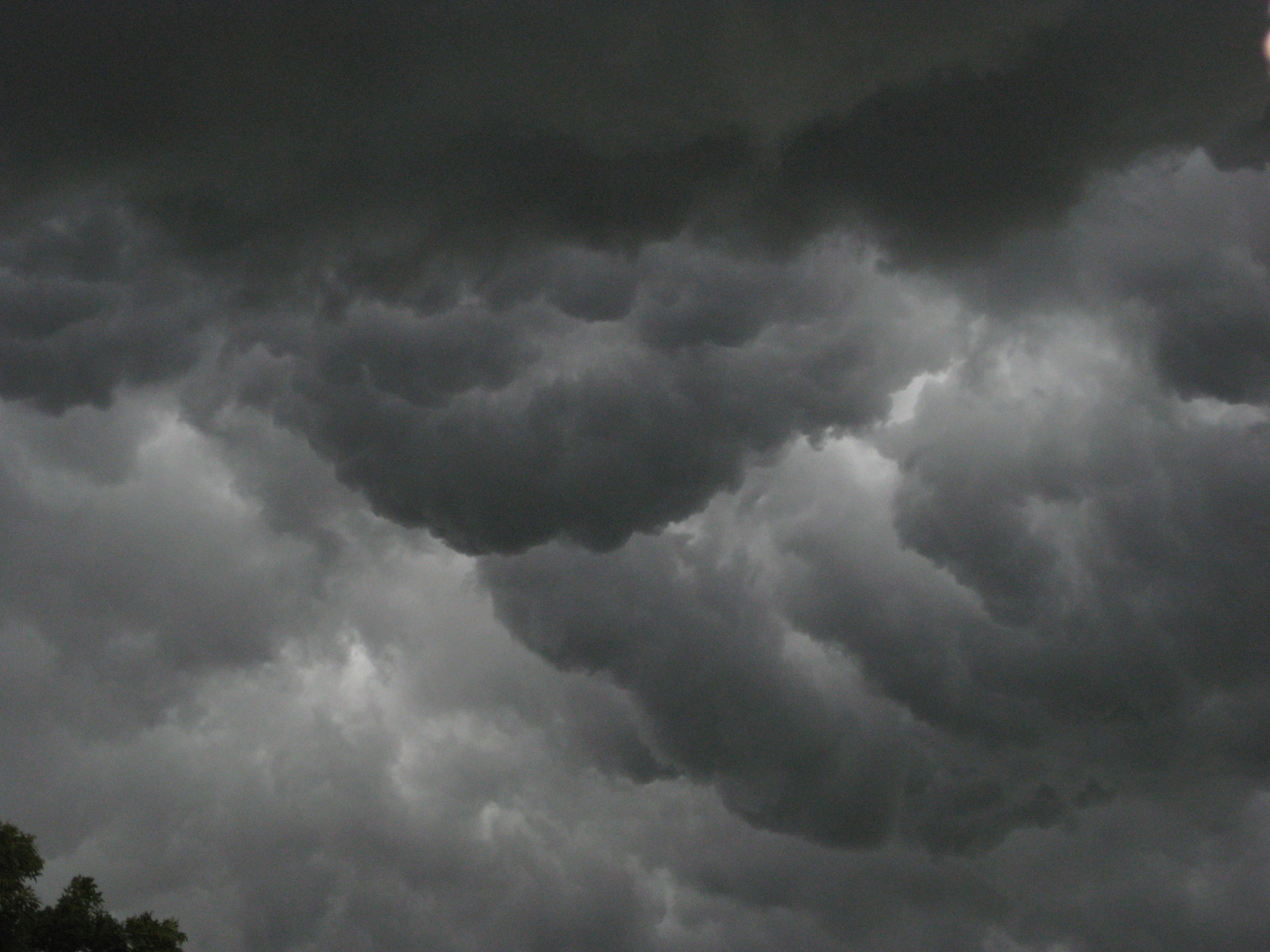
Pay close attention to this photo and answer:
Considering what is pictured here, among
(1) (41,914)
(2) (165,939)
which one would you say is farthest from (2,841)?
(2) (165,939)

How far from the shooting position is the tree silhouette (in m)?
100

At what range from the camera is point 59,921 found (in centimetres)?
10319

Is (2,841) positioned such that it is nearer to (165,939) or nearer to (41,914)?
(41,914)

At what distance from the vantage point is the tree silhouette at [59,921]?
100m

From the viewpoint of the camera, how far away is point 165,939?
105 meters

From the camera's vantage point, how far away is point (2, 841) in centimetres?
10075

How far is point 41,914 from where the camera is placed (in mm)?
102875

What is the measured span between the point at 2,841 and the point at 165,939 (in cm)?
1248

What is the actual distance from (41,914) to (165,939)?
8.06 m

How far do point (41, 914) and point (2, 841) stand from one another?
19.2 feet
